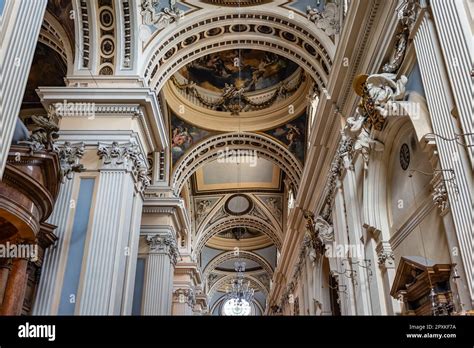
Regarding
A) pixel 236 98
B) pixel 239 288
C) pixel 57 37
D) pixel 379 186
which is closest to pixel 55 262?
pixel 57 37

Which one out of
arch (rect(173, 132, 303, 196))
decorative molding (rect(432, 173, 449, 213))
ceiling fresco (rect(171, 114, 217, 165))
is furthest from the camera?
arch (rect(173, 132, 303, 196))

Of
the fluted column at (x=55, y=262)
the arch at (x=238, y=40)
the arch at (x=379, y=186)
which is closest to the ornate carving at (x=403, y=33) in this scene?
the arch at (x=379, y=186)

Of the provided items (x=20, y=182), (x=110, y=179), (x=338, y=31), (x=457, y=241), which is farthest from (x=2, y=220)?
(x=338, y=31)

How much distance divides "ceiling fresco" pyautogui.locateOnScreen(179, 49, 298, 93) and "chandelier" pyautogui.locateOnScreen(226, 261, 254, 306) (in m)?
12.5

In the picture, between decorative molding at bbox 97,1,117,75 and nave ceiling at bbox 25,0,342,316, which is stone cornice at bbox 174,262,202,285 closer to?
nave ceiling at bbox 25,0,342,316

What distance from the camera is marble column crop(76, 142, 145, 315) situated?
6.66m

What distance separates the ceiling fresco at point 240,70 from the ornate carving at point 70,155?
21.7ft

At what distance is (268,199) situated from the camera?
66.4 feet

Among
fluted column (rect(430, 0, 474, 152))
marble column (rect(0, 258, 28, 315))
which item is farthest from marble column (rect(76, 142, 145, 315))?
fluted column (rect(430, 0, 474, 152))

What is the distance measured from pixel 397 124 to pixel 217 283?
25.0m

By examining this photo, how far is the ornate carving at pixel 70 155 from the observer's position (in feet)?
21.4

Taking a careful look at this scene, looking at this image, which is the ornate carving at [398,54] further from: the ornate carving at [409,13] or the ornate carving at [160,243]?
the ornate carving at [160,243]

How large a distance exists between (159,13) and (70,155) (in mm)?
4031

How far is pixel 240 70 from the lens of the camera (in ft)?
45.9
